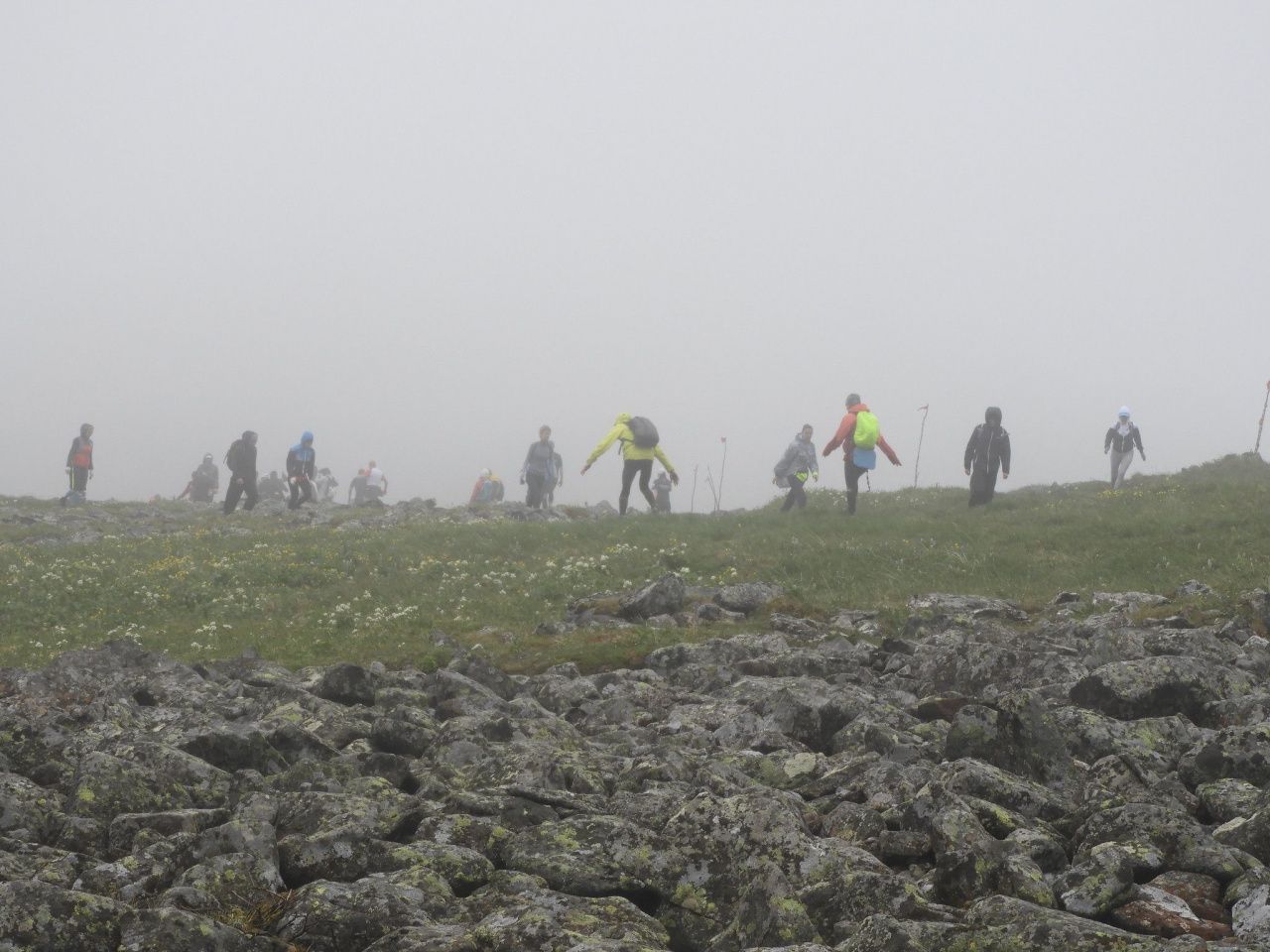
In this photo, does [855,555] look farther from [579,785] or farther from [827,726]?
[579,785]

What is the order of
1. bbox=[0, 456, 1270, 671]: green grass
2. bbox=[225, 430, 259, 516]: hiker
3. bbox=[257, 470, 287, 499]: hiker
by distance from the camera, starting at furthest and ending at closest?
bbox=[257, 470, 287, 499]: hiker, bbox=[225, 430, 259, 516]: hiker, bbox=[0, 456, 1270, 671]: green grass

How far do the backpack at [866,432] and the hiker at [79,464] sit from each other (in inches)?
1359

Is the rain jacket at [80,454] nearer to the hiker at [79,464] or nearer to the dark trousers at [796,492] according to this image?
the hiker at [79,464]

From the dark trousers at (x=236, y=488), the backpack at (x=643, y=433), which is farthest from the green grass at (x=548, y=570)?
the dark trousers at (x=236, y=488)

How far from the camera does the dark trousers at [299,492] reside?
47000 millimetres

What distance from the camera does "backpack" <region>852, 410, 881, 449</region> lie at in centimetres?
3303

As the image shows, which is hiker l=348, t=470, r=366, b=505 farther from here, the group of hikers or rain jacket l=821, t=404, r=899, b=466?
rain jacket l=821, t=404, r=899, b=466

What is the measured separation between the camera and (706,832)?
785 cm

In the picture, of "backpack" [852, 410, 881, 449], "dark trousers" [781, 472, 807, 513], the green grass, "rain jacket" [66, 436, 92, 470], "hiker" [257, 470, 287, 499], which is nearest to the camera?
the green grass

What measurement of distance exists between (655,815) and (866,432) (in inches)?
1011

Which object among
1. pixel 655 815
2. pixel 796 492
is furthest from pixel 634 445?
pixel 655 815

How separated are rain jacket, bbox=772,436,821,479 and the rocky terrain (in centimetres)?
2299

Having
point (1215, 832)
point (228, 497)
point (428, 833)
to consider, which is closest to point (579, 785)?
point (428, 833)

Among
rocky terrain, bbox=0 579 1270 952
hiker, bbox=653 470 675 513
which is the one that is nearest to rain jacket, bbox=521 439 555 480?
hiker, bbox=653 470 675 513
